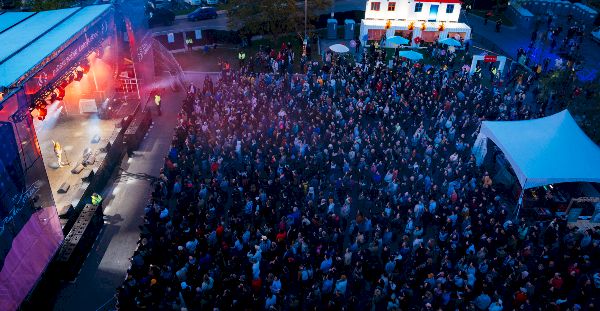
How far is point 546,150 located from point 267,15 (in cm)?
1981

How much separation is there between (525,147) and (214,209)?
37.2ft

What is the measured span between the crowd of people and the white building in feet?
39.5

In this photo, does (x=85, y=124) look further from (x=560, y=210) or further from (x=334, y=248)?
(x=560, y=210)

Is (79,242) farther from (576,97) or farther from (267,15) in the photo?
(576,97)

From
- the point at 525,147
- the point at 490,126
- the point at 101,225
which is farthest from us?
the point at 490,126

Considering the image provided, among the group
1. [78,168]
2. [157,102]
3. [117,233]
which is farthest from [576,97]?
[78,168]

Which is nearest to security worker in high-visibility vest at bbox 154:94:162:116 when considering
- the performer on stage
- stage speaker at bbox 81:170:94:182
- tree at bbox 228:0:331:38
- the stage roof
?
the stage roof

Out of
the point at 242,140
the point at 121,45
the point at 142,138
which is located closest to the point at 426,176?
the point at 242,140

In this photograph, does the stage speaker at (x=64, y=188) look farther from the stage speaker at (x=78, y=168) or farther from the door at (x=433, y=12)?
the door at (x=433, y=12)

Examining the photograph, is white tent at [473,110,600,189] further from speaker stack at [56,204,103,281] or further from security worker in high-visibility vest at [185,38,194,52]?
security worker in high-visibility vest at [185,38,194,52]

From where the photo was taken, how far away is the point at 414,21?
32.1 metres

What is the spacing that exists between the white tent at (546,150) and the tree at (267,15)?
1669 cm

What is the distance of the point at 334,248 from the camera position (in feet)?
42.4

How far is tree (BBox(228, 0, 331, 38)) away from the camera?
98.2 ft
